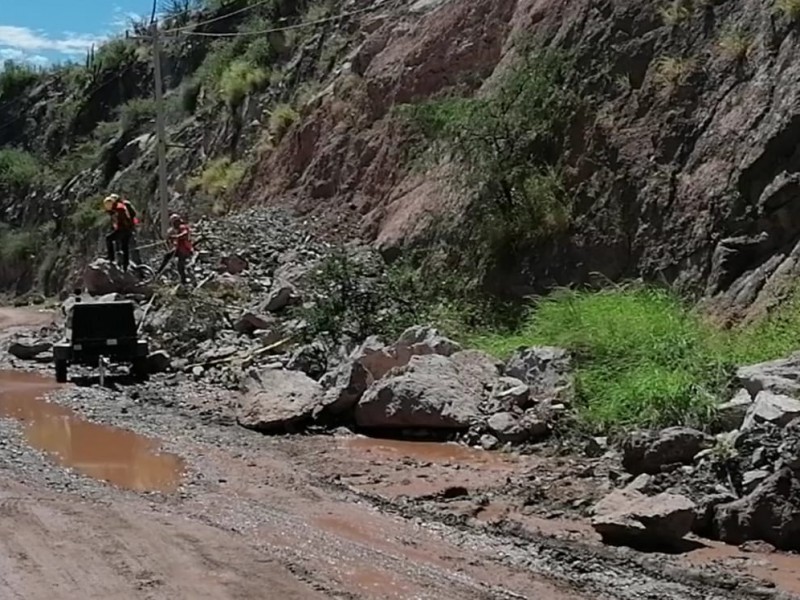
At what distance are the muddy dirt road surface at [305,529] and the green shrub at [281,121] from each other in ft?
54.9

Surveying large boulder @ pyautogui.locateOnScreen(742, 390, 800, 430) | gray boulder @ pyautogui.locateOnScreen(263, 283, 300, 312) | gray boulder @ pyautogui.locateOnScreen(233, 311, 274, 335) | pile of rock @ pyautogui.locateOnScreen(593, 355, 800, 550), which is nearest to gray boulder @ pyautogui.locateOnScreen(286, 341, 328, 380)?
gray boulder @ pyautogui.locateOnScreen(233, 311, 274, 335)

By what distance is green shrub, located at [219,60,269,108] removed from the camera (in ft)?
107

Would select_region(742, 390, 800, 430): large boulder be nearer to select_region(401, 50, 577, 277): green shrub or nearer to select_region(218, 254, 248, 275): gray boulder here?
select_region(401, 50, 577, 277): green shrub

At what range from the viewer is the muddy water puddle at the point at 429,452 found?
10.4m

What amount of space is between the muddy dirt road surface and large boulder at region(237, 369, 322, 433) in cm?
24

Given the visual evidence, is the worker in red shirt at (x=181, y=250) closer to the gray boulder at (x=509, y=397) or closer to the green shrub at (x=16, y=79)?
the gray boulder at (x=509, y=397)

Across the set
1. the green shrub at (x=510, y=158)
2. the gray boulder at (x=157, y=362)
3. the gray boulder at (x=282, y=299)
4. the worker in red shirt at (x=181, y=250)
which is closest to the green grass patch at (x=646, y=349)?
the green shrub at (x=510, y=158)

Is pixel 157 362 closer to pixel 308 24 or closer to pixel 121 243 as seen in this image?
pixel 121 243

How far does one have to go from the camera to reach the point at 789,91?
47.2 ft

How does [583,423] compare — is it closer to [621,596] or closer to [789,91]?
[621,596]

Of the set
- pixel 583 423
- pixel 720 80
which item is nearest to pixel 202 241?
pixel 720 80

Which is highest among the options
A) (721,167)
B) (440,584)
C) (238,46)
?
(238,46)

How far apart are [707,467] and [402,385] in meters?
4.08

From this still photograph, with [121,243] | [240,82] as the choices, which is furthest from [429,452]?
[240,82]
